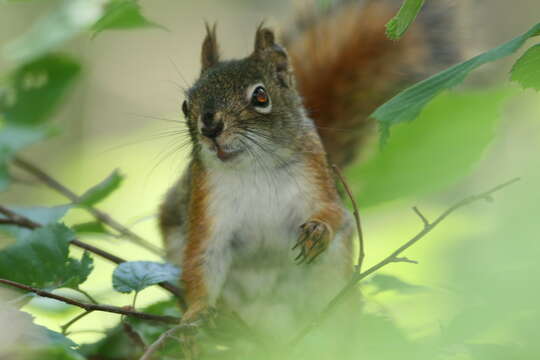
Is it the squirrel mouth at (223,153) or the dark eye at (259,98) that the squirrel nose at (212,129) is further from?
the dark eye at (259,98)

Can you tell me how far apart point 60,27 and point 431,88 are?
2.94ft

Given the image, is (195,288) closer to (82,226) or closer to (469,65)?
(82,226)

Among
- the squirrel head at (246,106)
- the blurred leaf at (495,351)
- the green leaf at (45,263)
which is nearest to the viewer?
the blurred leaf at (495,351)

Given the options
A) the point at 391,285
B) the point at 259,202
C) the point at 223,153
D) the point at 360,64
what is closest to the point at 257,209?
the point at 259,202

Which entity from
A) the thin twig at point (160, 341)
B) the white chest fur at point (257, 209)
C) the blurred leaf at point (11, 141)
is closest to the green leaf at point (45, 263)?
the thin twig at point (160, 341)

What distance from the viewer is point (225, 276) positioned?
138 cm

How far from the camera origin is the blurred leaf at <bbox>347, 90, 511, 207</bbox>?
1.23m

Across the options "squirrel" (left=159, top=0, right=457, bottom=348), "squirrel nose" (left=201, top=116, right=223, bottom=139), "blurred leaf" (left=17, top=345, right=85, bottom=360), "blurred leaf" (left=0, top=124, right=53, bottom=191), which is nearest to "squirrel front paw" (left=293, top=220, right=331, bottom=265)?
"squirrel" (left=159, top=0, right=457, bottom=348)

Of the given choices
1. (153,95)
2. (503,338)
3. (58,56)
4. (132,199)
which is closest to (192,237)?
(58,56)

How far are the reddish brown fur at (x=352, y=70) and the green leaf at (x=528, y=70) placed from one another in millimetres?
1111

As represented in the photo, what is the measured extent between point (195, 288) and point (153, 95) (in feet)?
14.8

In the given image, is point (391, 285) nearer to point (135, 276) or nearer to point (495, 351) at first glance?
point (135, 276)

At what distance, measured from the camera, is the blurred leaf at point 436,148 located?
1234mm

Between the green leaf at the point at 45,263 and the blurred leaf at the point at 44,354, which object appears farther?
the green leaf at the point at 45,263
